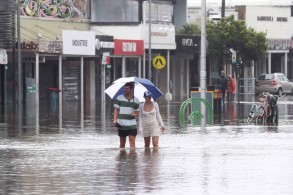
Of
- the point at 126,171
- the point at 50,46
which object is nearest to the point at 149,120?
the point at 126,171

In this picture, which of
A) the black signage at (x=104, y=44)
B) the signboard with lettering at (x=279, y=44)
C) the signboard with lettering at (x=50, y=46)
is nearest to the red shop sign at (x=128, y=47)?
the black signage at (x=104, y=44)

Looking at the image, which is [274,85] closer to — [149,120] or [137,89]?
[137,89]

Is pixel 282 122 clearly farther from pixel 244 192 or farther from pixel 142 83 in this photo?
pixel 244 192

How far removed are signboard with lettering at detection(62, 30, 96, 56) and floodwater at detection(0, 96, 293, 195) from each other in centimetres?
→ 2241

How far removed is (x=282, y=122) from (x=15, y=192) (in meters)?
22.4

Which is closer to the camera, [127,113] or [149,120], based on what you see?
[127,113]

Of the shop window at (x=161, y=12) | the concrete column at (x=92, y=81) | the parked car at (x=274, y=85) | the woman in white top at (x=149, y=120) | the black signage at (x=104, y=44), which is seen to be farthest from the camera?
the parked car at (x=274, y=85)

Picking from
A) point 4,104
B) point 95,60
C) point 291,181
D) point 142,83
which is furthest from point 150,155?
point 95,60

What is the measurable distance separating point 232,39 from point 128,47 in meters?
13.3

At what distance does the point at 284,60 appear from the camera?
87.8m

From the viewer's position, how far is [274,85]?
73312mm

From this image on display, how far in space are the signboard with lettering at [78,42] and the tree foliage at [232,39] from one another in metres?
16.7

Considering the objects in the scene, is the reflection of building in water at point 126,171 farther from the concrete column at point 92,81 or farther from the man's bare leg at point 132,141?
A: the concrete column at point 92,81

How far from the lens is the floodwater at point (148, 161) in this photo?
54.4 ft
